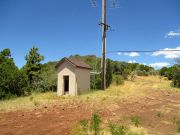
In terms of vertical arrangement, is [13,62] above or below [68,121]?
above

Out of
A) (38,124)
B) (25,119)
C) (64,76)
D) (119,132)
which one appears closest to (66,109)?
(25,119)

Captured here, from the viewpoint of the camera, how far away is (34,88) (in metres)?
26.0

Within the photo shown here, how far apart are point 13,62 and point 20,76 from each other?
2006mm

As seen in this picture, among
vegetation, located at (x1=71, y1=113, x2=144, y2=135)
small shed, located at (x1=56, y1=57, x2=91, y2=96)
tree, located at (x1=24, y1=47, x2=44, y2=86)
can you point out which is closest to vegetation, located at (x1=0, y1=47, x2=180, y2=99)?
tree, located at (x1=24, y1=47, x2=44, y2=86)

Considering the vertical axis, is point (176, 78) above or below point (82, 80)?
above

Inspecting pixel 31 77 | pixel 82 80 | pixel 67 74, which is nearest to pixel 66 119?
pixel 67 74

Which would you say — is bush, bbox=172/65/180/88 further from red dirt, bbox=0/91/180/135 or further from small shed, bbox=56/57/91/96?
red dirt, bbox=0/91/180/135

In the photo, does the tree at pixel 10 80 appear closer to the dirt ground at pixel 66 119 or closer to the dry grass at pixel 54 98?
the dry grass at pixel 54 98

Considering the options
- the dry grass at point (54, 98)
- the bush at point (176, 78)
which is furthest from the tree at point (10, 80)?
the bush at point (176, 78)

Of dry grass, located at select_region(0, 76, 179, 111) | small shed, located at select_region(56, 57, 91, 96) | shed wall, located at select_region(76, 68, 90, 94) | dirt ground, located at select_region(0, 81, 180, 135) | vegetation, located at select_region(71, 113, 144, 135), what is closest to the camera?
vegetation, located at select_region(71, 113, 144, 135)

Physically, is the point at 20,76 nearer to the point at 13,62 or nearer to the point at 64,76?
the point at 13,62

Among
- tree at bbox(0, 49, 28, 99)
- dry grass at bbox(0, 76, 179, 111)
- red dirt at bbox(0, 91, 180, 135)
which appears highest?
tree at bbox(0, 49, 28, 99)

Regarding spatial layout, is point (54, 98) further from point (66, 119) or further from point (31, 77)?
point (31, 77)

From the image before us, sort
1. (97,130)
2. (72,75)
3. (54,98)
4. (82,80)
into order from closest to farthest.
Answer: (97,130) < (54,98) < (72,75) < (82,80)
